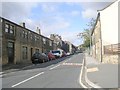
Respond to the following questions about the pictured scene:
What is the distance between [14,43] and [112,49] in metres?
13.5

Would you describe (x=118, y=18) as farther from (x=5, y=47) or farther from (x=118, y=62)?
(x=5, y=47)

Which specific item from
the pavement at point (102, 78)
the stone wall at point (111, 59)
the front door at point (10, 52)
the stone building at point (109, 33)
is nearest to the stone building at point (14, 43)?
the front door at point (10, 52)

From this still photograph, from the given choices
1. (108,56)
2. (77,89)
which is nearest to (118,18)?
(108,56)

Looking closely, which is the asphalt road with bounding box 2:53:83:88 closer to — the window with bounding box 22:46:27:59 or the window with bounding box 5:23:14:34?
the window with bounding box 5:23:14:34

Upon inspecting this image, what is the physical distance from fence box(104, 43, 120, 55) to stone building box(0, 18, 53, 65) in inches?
476

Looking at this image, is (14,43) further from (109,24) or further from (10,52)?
(109,24)

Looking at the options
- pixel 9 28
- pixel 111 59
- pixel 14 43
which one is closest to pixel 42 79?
pixel 111 59

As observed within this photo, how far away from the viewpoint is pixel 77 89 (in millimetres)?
13133

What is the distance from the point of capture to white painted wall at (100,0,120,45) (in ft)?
112

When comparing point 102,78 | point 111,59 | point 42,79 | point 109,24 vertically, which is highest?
point 109,24

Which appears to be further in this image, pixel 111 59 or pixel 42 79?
pixel 111 59

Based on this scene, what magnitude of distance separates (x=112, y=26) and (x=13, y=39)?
520 inches

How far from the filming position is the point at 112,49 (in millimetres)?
33375

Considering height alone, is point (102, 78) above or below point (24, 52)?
below
